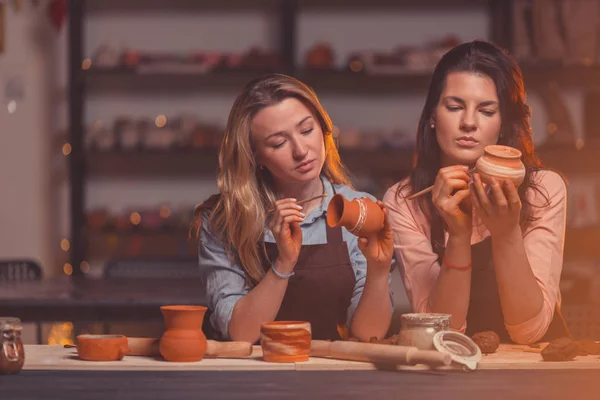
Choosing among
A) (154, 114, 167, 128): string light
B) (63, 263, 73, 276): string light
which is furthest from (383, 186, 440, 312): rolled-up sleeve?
(63, 263, 73, 276): string light

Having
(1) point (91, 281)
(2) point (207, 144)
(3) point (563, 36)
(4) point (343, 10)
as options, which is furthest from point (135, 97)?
(3) point (563, 36)

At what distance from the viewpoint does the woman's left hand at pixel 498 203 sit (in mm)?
2029

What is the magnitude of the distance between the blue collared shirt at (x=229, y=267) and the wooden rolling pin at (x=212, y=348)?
310 millimetres

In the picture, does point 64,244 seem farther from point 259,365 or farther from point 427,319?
point 427,319

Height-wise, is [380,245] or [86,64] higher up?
[86,64]

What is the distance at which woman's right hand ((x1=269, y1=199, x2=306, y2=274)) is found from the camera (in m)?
2.17

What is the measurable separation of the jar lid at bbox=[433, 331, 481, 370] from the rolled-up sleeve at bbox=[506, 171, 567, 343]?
0.32 m

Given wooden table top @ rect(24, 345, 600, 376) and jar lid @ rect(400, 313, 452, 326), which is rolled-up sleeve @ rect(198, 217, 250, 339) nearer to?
wooden table top @ rect(24, 345, 600, 376)

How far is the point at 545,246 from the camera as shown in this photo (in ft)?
7.78

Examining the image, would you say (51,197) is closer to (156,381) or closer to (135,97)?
(135,97)

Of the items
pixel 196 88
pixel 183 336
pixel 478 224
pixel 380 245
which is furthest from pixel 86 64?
pixel 183 336

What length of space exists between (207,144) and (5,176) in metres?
1.33

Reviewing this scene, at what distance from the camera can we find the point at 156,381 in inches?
71.2

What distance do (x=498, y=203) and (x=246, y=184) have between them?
72 cm
